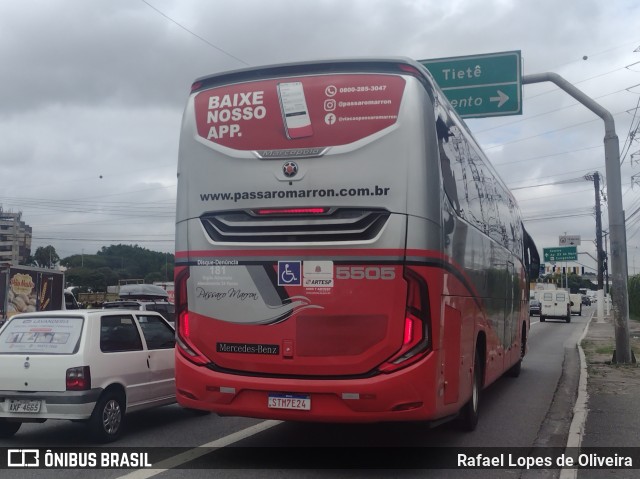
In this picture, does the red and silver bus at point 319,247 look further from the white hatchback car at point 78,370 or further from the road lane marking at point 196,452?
the white hatchback car at point 78,370

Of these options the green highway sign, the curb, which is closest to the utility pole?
the green highway sign

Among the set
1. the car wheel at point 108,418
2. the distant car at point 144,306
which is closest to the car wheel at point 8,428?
the car wheel at point 108,418

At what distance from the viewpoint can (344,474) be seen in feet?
22.9

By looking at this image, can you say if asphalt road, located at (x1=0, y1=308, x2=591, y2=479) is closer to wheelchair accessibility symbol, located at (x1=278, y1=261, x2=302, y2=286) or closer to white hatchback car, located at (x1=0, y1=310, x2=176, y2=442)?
white hatchback car, located at (x1=0, y1=310, x2=176, y2=442)

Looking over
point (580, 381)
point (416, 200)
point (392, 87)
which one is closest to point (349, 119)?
point (392, 87)

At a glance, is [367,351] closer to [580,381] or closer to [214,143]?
[214,143]

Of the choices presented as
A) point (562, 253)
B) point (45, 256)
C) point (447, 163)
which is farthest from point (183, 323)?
point (45, 256)

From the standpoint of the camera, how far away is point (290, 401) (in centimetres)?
686

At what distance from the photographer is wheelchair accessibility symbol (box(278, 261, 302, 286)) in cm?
700

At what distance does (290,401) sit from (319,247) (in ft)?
4.87

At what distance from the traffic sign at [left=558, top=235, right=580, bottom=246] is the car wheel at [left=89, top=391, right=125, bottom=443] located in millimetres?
60309

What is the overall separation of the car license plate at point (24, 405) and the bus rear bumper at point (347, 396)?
2.39 metres

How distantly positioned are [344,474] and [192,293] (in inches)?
93.0

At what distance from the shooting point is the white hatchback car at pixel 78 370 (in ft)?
26.5
